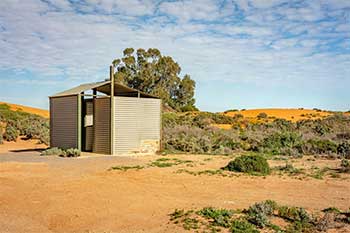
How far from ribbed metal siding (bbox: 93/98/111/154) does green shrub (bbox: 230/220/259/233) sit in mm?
11529

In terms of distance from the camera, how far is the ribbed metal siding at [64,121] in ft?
55.9

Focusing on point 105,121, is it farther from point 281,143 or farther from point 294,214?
point 294,214

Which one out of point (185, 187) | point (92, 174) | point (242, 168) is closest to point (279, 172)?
point (242, 168)

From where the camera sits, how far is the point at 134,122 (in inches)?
672

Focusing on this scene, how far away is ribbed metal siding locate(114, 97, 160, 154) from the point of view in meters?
16.7

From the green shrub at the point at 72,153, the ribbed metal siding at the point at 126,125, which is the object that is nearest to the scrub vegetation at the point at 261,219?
the green shrub at the point at 72,153

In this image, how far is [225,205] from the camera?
23.0 feet

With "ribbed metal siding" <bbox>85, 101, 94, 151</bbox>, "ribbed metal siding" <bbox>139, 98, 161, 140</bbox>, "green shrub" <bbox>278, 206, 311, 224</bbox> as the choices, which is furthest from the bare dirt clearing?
"ribbed metal siding" <bbox>85, 101, 94, 151</bbox>

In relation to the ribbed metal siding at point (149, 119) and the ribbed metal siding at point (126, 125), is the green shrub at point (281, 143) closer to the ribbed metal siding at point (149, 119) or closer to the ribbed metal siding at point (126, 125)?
the ribbed metal siding at point (149, 119)

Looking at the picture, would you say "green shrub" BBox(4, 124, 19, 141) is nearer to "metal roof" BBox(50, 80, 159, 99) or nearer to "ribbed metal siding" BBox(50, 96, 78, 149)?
"ribbed metal siding" BBox(50, 96, 78, 149)

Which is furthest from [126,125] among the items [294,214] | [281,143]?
[294,214]

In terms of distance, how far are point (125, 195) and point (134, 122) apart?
30.2 feet

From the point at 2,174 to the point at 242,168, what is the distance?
7253mm

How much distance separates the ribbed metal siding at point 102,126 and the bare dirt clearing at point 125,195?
4443 mm
